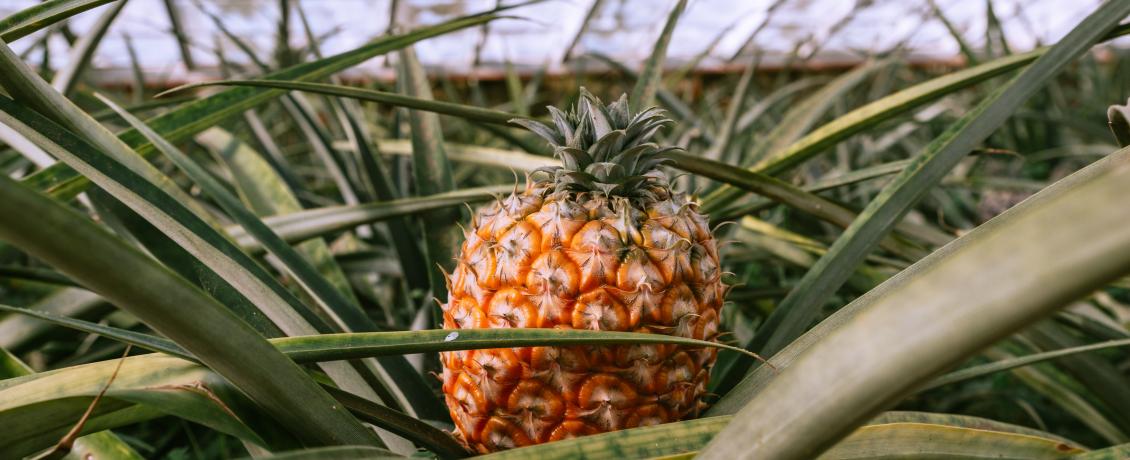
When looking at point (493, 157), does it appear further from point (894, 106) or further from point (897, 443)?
point (897, 443)

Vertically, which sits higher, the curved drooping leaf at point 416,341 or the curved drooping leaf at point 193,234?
the curved drooping leaf at point 193,234

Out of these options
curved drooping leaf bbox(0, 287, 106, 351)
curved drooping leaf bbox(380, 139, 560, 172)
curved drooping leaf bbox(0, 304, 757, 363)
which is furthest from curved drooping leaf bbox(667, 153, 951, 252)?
curved drooping leaf bbox(0, 287, 106, 351)

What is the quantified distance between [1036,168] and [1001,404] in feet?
4.46

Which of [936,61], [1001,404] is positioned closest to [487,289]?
[1001,404]

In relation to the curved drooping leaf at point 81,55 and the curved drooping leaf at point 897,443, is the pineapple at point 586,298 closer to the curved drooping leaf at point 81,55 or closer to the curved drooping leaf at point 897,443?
the curved drooping leaf at point 897,443

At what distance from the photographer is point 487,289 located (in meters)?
0.56

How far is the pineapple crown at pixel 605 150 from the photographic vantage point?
22.5 inches

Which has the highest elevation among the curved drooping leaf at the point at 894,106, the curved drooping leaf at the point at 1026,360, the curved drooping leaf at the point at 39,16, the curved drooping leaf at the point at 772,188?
the curved drooping leaf at the point at 894,106

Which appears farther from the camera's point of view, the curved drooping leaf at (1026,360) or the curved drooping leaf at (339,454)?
the curved drooping leaf at (1026,360)

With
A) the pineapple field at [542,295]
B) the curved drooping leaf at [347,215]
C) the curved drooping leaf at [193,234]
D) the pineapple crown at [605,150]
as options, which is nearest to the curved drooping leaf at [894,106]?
the pineapple field at [542,295]

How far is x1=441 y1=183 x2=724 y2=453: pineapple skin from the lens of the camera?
1.71 feet

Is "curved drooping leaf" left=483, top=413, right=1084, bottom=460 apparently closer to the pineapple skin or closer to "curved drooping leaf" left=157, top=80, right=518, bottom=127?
the pineapple skin

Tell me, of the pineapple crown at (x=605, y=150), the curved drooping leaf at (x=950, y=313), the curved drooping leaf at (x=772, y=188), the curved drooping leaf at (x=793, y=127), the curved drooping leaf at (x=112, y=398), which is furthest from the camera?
the curved drooping leaf at (x=793, y=127)

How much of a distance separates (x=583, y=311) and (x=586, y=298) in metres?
0.01
